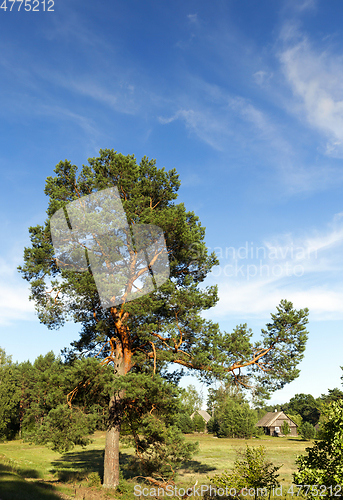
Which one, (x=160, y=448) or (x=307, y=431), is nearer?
(x=160, y=448)

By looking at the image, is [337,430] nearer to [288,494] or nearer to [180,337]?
[180,337]

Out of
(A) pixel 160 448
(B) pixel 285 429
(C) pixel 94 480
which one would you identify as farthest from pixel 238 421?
(A) pixel 160 448

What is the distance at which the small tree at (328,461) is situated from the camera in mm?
7668

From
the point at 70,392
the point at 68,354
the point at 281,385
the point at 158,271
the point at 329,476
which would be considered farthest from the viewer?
the point at 68,354

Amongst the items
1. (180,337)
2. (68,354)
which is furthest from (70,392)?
(180,337)

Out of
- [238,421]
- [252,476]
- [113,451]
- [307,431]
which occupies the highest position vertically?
[252,476]

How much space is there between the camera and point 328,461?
8133 mm

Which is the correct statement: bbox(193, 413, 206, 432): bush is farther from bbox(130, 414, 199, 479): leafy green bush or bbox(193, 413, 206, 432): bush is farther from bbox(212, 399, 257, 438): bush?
bbox(130, 414, 199, 479): leafy green bush

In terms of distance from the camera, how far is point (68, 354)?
17.2 metres

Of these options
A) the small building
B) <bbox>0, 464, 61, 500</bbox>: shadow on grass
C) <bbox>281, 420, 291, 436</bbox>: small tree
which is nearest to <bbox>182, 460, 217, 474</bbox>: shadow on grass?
<bbox>0, 464, 61, 500</bbox>: shadow on grass

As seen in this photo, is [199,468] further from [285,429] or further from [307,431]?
[285,429]

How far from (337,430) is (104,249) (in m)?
11.3

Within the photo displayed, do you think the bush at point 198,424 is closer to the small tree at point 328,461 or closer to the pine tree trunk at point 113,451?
the pine tree trunk at point 113,451

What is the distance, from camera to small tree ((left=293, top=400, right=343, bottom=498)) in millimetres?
7668
